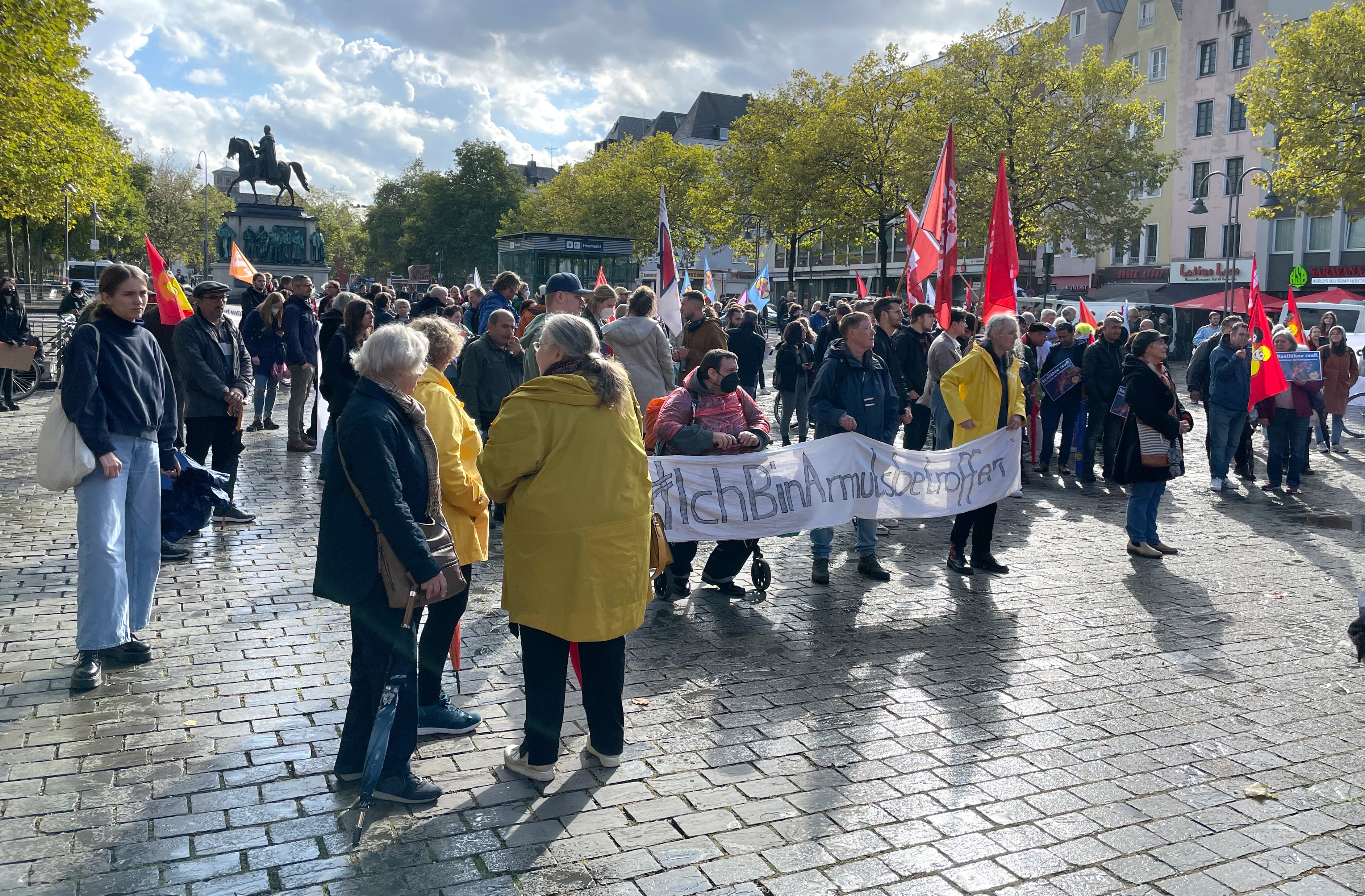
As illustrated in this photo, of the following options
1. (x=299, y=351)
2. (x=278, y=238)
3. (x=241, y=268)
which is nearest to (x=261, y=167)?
(x=278, y=238)

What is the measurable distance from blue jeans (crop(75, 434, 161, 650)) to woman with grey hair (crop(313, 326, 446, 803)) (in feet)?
6.52

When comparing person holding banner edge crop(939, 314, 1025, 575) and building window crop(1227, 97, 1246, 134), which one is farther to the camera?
building window crop(1227, 97, 1246, 134)

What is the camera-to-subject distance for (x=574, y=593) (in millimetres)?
4270

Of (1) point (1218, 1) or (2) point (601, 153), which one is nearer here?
(1) point (1218, 1)

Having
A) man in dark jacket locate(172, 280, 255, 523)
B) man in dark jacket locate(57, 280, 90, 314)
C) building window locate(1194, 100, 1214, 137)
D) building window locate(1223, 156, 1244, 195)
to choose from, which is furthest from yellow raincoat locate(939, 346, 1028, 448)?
building window locate(1194, 100, 1214, 137)

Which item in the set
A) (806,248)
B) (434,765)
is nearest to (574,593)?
(434,765)

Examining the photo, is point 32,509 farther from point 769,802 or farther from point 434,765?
point 769,802

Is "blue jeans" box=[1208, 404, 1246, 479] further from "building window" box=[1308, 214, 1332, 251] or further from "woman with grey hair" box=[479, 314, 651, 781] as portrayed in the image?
"building window" box=[1308, 214, 1332, 251]

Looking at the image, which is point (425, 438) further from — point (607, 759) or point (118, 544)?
point (118, 544)

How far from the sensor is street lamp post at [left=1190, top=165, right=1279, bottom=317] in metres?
40.8

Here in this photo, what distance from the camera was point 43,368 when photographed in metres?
19.4

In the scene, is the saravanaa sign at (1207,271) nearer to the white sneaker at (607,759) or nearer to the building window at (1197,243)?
the building window at (1197,243)

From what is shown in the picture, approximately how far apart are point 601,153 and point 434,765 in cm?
6831

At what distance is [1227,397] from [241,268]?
1673cm
